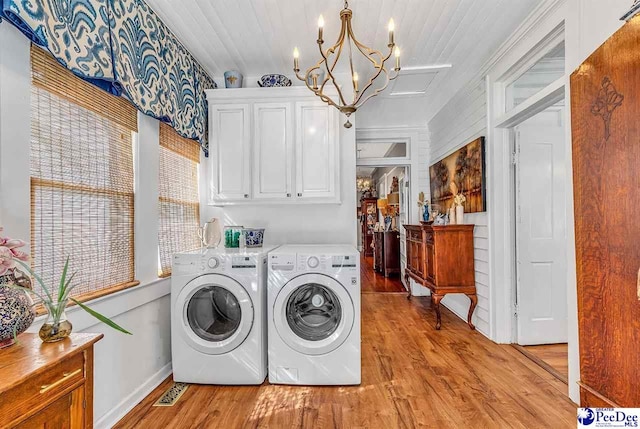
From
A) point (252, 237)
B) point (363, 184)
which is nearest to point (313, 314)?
point (252, 237)

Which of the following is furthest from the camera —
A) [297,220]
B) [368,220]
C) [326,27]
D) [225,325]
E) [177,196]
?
[368,220]

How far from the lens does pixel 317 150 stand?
299cm

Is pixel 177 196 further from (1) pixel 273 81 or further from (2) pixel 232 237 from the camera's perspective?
(1) pixel 273 81

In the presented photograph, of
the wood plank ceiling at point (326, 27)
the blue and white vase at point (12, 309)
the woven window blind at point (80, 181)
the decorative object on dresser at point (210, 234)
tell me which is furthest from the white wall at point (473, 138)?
the blue and white vase at point (12, 309)

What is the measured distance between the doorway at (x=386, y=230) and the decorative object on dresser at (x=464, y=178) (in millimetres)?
785

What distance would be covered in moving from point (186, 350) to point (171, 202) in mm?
1150

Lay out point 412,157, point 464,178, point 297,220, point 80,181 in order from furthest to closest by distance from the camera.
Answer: point 412,157 < point 464,178 < point 297,220 < point 80,181

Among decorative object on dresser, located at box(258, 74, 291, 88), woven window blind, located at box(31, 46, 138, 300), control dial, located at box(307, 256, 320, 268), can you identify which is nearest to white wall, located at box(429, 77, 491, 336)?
control dial, located at box(307, 256, 320, 268)

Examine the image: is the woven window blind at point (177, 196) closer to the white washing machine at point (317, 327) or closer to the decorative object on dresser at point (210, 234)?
the decorative object on dresser at point (210, 234)

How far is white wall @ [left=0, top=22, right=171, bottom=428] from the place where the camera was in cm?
132

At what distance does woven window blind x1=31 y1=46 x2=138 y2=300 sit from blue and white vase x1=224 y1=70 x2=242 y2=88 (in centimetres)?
115

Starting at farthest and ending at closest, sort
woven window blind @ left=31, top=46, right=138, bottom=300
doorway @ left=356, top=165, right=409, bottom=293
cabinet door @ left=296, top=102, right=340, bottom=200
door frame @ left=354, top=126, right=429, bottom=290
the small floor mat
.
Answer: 1. doorway @ left=356, top=165, right=409, bottom=293
2. door frame @ left=354, top=126, right=429, bottom=290
3. cabinet door @ left=296, top=102, right=340, bottom=200
4. the small floor mat
5. woven window blind @ left=31, top=46, right=138, bottom=300

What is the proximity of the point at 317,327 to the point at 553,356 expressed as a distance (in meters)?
2.08

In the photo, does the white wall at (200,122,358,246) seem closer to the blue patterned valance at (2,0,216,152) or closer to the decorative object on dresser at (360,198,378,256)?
the blue patterned valance at (2,0,216,152)
